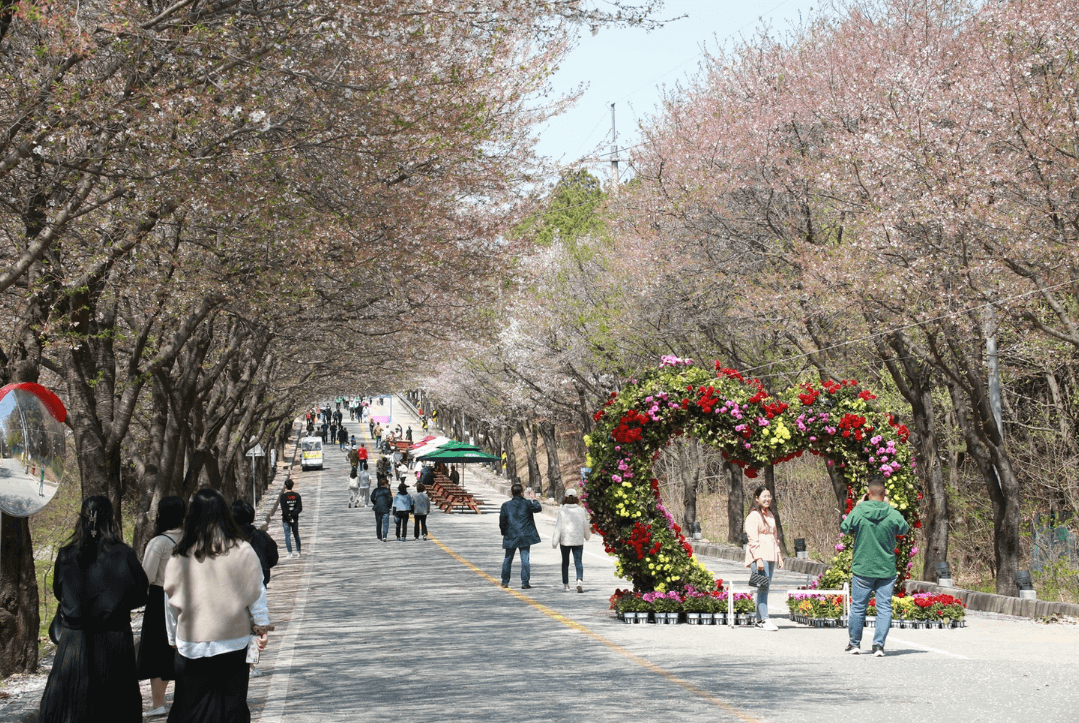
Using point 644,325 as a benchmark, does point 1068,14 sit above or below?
above

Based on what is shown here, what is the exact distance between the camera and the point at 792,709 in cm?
894

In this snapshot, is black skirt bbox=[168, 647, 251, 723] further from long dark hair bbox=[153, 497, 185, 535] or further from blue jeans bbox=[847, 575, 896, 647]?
blue jeans bbox=[847, 575, 896, 647]

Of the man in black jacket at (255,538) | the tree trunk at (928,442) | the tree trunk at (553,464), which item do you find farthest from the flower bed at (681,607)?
the tree trunk at (553,464)

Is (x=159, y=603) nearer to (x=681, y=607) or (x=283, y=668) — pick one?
(x=283, y=668)

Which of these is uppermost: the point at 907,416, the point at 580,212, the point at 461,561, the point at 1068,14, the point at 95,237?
the point at 580,212

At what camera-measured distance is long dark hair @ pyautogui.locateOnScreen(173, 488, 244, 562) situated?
655 cm

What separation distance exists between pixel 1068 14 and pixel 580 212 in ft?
165

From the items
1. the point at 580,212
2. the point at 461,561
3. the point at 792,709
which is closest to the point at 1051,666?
the point at 792,709

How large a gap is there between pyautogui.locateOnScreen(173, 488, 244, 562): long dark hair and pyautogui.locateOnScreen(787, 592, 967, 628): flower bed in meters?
10.4

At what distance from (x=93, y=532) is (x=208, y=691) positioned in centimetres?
169

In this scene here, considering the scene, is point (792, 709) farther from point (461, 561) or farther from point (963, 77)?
point (461, 561)

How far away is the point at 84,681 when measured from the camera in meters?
7.65

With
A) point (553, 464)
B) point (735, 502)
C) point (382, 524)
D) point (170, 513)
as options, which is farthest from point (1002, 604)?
point (553, 464)

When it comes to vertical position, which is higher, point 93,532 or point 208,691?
point 93,532
